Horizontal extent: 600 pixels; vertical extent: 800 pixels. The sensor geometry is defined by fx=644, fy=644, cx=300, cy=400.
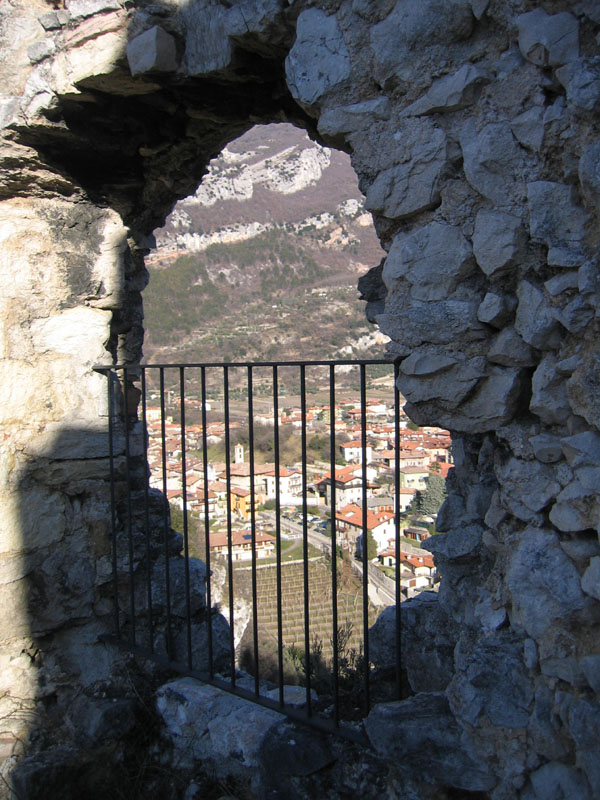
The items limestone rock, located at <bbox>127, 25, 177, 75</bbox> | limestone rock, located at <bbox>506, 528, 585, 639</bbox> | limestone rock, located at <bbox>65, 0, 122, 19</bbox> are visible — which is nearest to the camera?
limestone rock, located at <bbox>506, 528, 585, 639</bbox>

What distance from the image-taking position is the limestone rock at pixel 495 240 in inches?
71.2

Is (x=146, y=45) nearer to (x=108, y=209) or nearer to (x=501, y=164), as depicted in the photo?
(x=108, y=209)

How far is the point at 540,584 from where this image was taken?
176 centimetres

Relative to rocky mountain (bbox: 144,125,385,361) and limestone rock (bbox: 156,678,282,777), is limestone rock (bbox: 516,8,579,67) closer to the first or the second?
limestone rock (bbox: 156,678,282,777)

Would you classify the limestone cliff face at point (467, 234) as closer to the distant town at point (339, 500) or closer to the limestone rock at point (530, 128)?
the limestone rock at point (530, 128)

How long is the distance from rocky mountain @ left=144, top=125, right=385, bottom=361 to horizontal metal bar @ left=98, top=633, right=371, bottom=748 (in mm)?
25210

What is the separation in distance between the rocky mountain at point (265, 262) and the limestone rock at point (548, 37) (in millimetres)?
26518

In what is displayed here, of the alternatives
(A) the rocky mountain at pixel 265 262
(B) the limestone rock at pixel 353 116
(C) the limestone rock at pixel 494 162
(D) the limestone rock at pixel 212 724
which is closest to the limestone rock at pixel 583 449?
(C) the limestone rock at pixel 494 162

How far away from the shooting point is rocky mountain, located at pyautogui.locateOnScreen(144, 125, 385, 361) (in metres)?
32.9

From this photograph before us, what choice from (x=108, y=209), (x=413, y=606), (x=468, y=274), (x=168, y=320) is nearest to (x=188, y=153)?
(x=108, y=209)

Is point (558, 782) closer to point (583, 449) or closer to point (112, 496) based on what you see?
point (583, 449)

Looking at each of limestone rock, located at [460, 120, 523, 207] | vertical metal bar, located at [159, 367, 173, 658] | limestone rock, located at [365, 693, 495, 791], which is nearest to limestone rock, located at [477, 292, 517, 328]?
limestone rock, located at [460, 120, 523, 207]

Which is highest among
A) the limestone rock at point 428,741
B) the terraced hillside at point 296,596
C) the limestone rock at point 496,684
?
the limestone rock at point 496,684

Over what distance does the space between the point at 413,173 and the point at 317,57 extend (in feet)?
1.81
